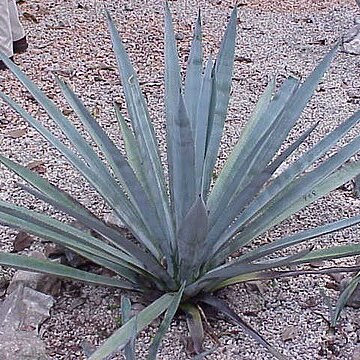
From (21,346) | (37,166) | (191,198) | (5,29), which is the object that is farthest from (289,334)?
(5,29)

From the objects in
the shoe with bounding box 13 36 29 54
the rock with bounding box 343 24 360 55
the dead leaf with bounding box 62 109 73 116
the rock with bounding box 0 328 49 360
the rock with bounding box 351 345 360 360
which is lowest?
the rock with bounding box 0 328 49 360

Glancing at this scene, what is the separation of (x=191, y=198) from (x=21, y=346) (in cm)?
56

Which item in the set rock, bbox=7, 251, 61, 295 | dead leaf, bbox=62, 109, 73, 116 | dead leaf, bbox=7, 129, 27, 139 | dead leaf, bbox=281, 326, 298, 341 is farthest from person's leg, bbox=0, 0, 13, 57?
dead leaf, bbox=281, 326, 298, 341

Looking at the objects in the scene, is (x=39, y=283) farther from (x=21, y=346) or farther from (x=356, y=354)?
(x=356, y=354)

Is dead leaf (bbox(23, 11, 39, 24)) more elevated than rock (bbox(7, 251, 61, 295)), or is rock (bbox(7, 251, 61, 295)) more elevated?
dead leaf (bbox(23, 11, 39, 24))

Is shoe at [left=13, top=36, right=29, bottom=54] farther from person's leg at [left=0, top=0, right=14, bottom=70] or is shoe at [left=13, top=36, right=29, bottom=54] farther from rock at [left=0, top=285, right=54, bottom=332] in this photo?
rock at [left=0, top=285, right=54, bottom=332]

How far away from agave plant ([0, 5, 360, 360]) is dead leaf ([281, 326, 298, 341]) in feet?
0.53

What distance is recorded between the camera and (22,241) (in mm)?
2461

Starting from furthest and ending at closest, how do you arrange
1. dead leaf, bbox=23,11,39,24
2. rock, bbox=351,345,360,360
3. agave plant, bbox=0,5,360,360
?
dead leaf, bbox=23,11,39,24, rock, bbox=351,345,360,360, agave plant, bbox=0,5,360,360

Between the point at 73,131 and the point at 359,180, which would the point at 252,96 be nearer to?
the point at 359,180

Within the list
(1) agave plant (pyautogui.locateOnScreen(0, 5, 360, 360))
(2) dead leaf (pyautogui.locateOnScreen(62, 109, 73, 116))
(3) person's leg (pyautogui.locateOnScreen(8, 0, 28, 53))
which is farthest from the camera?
(3) person's leg (pyautogui.locateOnScreen(8, 0, 28, 53))

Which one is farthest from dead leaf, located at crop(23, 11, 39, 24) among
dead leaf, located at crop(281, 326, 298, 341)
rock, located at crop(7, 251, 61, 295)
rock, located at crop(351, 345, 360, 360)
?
rock, located at crop(351, 345, 360, 360)

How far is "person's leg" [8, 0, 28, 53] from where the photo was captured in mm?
4137

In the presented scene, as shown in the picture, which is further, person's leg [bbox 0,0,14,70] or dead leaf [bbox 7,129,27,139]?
person's leg [bbox 0,0,14,70]
